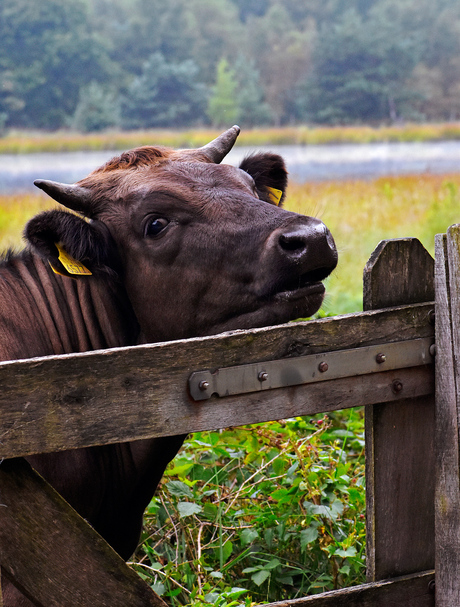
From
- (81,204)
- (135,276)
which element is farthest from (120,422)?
(81,204)

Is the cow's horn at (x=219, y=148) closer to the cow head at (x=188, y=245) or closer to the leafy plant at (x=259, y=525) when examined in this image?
the cow head at (x=188, y=245)

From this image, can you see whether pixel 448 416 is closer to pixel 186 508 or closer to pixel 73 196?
pixel 186 508

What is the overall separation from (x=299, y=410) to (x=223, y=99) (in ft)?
40.5

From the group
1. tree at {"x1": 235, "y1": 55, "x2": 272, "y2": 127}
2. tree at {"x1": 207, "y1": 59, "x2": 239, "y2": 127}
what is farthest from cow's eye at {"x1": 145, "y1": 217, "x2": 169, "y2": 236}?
tree at {"x1": 235, "y1": 55, "x2": 272, "y2": 127}

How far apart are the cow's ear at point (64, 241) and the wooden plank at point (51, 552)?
50.6 inches

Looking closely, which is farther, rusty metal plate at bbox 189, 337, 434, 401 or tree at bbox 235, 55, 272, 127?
tree at bbox 235, 55, 272, 127

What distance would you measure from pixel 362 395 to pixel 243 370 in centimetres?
43

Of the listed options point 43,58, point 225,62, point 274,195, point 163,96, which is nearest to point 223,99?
point 225,62

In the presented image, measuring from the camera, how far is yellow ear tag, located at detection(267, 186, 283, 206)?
373cm

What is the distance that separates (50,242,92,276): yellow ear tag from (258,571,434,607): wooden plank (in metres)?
1.49

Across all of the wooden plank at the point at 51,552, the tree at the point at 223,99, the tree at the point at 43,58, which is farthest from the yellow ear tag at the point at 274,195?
the tree at the point at 223,99

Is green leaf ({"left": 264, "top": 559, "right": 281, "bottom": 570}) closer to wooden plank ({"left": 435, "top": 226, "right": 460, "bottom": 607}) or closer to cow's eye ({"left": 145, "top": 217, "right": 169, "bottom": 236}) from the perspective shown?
wooden plank ({"left": 435, "top": 226, "right": 460, "bottom": 607})

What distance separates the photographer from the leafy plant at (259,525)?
306 centimetres

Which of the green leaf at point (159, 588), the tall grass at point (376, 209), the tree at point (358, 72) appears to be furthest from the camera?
the tree at point (358, 72)
